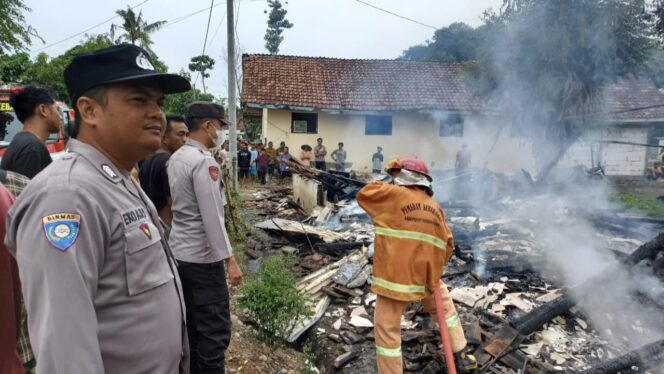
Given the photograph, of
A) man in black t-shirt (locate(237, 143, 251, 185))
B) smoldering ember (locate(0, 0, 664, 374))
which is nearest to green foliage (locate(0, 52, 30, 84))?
smoldering ember (locate(0, 0, 664, 374))

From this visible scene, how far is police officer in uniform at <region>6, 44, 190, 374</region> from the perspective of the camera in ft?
3.68

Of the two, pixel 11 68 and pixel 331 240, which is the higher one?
pixel 11 68

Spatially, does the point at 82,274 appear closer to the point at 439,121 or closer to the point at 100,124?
the point at 100,124

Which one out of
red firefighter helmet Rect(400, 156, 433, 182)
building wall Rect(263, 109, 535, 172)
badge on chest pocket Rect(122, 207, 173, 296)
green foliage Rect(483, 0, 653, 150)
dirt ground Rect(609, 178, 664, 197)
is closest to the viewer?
badge on chest pocket Rect(122, 207, 173, 296)

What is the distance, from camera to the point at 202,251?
2975 mm

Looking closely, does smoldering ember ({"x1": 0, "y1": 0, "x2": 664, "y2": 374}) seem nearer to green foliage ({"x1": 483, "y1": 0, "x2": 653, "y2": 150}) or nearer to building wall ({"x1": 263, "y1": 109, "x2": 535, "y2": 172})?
green foliage ({"x1": 483, "y1": 0, "x2": 653, "y2": 150})

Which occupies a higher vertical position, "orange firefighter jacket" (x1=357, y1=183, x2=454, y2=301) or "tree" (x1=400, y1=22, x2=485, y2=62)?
"tree" (x1=400, y1=22, x2=485, y2=62)

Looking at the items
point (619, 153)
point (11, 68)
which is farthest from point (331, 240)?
point (619, 153)

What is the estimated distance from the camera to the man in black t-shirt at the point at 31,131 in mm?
3264

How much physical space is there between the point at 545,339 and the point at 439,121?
16.0 meters

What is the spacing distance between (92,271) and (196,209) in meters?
1.85

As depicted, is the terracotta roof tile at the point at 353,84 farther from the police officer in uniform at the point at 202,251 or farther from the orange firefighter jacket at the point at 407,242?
the police officer in uniform at the point at 202,251

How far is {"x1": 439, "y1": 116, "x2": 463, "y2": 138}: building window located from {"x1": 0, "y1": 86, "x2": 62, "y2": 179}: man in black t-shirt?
17.7 metres

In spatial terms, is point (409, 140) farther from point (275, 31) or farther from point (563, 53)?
point (275, 31)
